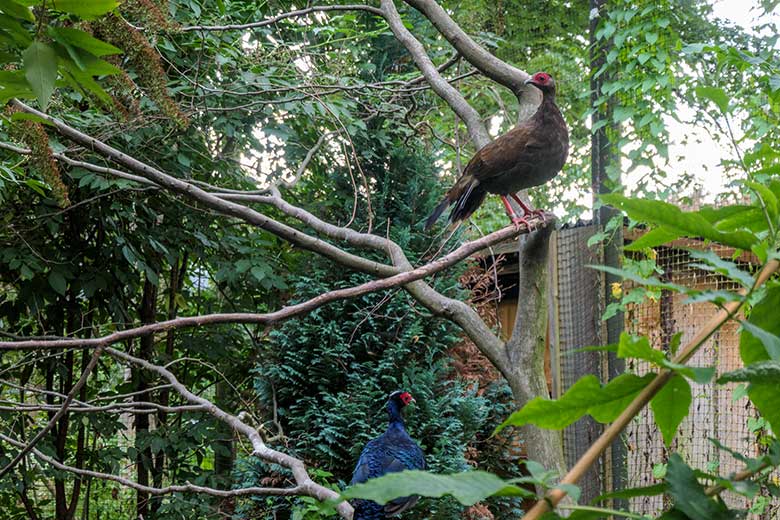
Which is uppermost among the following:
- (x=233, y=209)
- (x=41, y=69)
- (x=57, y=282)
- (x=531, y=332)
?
(x=57, y=282)

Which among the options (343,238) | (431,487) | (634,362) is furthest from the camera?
(634,362)

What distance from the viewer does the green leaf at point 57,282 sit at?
3.96 m

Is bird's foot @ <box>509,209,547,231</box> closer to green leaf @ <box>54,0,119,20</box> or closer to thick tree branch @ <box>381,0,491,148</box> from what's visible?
thick tree branch @ <box>381,0,491,148</box>

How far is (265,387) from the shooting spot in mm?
3893

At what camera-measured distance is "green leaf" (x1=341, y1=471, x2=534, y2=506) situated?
0.81 ft

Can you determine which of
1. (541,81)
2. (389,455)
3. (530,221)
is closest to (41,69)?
(530,221)

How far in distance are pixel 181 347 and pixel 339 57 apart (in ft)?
6.78

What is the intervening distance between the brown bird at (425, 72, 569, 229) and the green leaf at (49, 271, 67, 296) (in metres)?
2.08

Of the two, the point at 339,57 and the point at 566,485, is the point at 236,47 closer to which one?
the point at 339,57

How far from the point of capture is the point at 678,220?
1.08ft

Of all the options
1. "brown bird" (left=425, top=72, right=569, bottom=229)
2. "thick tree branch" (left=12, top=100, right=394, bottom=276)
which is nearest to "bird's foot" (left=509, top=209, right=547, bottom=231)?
"brown bird" (left=425, top=72, right=569, bottom=229)

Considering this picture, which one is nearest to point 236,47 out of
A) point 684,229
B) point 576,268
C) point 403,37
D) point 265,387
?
point 403,37

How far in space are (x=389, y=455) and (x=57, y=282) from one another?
1.98 metres

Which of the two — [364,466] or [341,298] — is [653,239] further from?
[364,466]
